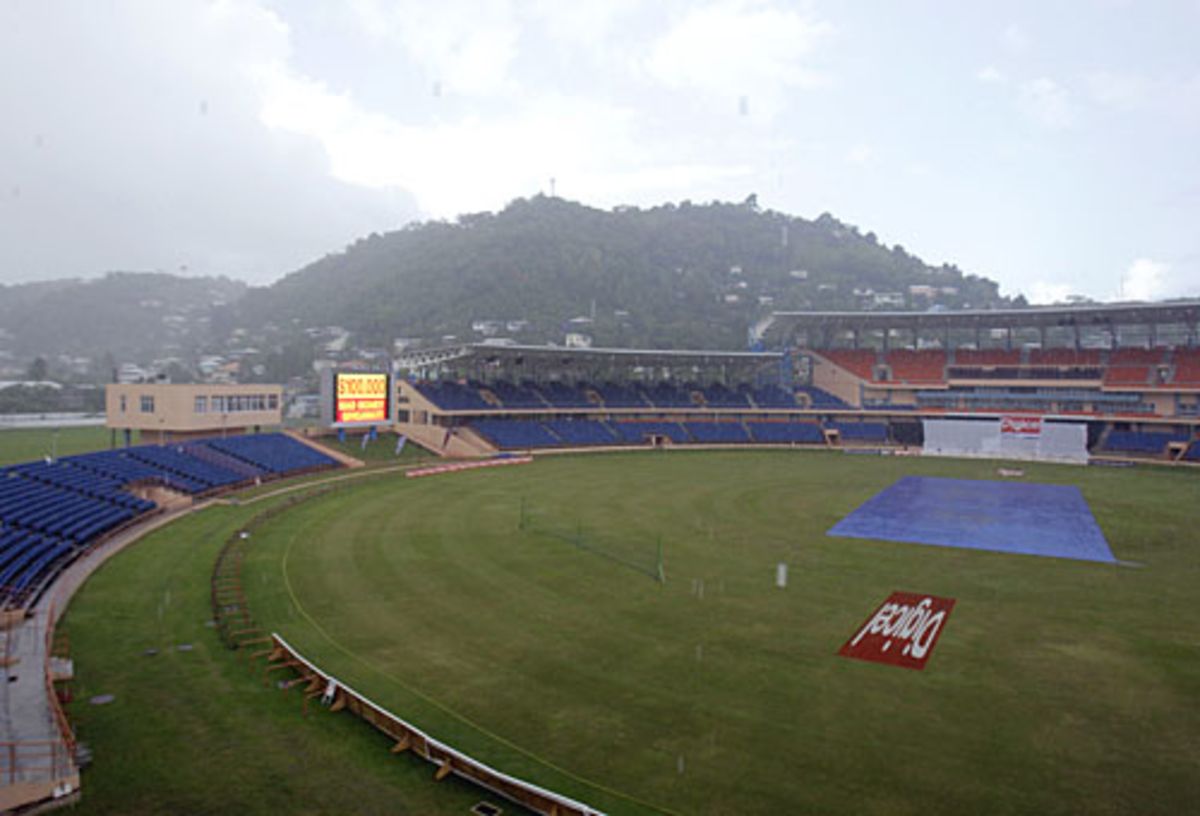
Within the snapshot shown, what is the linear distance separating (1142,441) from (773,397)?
128 ft

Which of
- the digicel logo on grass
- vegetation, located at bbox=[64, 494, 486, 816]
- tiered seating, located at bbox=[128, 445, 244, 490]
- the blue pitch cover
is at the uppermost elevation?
tiered seating, located at bbox=[128, 445, 244, 490]

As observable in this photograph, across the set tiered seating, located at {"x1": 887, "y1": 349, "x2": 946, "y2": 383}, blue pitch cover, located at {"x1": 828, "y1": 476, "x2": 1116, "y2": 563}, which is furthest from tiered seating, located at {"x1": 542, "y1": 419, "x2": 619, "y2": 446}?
tiered seating, located at {"x1": 887, "y1": 349, "x2": 946, "y2": 383}

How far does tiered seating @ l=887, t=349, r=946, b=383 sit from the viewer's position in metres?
89.0

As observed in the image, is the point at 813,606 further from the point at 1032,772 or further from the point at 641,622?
the point at 1032,772

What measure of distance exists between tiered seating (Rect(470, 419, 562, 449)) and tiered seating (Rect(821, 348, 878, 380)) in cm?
4114

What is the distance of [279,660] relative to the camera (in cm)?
1894

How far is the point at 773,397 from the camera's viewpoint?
94.3 meters

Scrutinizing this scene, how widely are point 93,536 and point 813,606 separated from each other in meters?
29.5

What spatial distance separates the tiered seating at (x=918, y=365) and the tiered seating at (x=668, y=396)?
26.1 metres

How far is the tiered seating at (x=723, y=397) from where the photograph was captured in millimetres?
92188

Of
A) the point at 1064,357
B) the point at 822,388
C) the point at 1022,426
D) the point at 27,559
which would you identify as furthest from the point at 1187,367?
the point at 27,559

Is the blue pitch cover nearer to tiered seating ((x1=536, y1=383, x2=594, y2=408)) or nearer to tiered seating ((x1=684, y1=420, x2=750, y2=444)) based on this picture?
tiered seating ((x1=684, y1=420, x2=750, y2=444))

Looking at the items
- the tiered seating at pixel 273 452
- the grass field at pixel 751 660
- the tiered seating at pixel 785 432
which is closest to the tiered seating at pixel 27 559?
the grass field at pixel 751 660

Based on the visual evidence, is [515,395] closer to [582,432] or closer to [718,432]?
[582,432]
